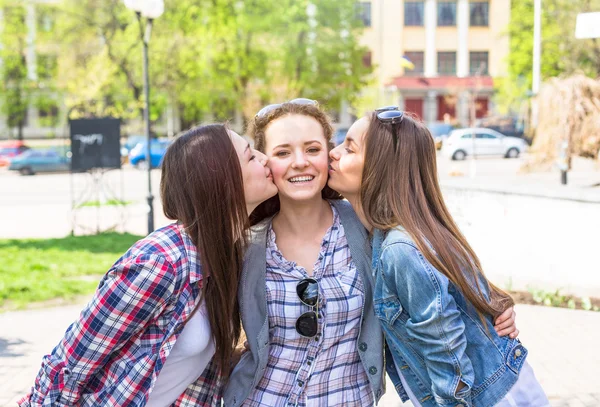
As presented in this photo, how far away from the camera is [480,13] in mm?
52031

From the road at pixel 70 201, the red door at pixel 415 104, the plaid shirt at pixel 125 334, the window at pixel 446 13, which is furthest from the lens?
the window at pixel 446 13

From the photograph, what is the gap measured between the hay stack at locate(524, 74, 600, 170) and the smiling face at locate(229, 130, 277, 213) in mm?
9902

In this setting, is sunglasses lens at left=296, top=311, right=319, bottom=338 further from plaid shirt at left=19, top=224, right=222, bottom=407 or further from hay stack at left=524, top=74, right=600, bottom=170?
hay stack at left=524, top=74, right=600, bottom=170

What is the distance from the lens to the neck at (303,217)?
2.68m

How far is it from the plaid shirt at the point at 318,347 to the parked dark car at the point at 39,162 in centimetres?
3005

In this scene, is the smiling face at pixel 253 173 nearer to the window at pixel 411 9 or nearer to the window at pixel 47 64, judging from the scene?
the window at pixel 47 64

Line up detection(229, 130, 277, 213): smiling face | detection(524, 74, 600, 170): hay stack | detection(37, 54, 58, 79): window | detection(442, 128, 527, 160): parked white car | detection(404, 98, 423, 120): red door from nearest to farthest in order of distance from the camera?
1. detection(229, 130, 277, 213): smiling face
2. detection(524, 74, 600, 170): hay stack
3. detection(442, 128, 527, 160): parked white car
4. detection(37, 54, 58, 79): window
5. detection(404, 98, 423, 120): red door

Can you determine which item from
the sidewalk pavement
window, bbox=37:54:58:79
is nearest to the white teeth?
the sidewalk pavement

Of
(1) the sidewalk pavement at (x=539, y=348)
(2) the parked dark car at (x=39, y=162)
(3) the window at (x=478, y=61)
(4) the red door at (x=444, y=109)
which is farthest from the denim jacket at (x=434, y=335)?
(3) the window at (x=478, y=61)

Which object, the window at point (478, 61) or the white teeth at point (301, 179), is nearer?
the white teeth at point (301, 179)

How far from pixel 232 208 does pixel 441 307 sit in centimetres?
74

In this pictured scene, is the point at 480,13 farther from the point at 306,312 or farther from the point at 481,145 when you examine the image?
the point at 306,312

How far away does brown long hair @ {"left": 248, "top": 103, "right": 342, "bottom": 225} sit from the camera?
2746 mm

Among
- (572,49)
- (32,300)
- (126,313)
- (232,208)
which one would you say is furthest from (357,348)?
(572,49)
